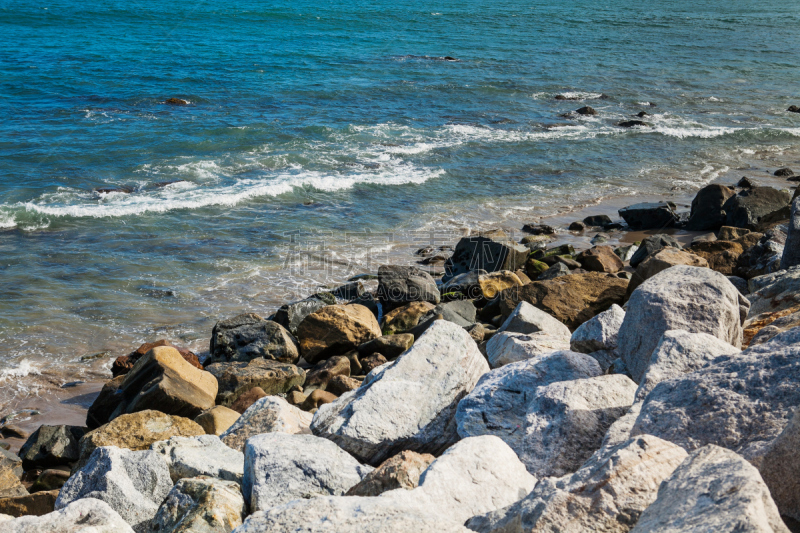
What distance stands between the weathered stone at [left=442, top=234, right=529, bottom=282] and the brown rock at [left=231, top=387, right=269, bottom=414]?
15.2 ft

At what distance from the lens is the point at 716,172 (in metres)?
17.8

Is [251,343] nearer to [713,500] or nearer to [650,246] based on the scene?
[650,246]

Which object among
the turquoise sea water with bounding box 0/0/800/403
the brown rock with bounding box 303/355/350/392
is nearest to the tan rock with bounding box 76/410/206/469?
the brown rock with bounding box 303/355/350/392

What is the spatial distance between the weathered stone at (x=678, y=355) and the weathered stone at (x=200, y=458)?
2.66 meters

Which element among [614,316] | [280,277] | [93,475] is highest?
[614,316]

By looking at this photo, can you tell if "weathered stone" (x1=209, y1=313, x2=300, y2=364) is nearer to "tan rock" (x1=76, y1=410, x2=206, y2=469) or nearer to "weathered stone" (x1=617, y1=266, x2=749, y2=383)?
"tan rock" (x1=76, y1=410, x2=206, y2=469)

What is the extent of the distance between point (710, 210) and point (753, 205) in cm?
88

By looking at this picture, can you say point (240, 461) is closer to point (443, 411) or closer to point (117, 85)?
point (443, 411)

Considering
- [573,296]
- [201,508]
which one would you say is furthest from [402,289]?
[201,508]

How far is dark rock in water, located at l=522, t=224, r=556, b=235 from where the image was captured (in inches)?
530

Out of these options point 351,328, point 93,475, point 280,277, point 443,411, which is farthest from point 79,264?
point 443,411

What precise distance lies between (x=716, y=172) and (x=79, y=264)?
15958mm

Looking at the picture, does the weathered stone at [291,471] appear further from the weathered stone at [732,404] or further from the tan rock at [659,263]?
the tan rock at [659,263]

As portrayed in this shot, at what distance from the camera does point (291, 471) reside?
13.0ft
